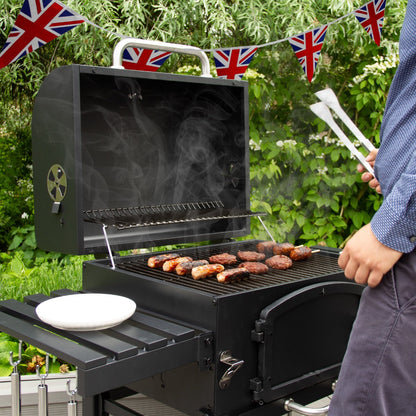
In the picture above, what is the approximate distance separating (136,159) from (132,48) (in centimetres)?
79

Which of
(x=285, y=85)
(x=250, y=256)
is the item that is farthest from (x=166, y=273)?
(x=285, y=85)

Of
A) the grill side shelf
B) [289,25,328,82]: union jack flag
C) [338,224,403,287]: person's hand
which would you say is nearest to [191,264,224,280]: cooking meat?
the grill side shelf

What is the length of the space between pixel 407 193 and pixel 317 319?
0.79 meters

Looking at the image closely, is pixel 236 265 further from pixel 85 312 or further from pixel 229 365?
pixel 85 312

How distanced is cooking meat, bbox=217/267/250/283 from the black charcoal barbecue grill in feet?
0.07

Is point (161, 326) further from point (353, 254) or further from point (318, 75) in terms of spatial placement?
point (318, 75)

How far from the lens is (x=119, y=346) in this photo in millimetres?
1312

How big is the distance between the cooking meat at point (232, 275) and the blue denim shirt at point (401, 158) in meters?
0.66

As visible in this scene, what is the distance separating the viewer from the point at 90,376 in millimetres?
1209

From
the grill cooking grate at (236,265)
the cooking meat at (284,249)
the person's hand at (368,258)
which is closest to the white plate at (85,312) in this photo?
the grill cooking grate at (236,265)

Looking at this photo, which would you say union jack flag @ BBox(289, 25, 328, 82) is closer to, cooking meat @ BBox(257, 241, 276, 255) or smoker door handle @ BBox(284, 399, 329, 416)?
cooking meat @ BBox(257, 241, 276, 255)

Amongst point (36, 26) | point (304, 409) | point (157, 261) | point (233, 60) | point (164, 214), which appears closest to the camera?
Result: point (304, 409)

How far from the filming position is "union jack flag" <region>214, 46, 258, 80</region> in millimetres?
2955

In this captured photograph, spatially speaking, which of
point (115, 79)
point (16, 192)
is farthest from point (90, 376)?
point (16, 192)
